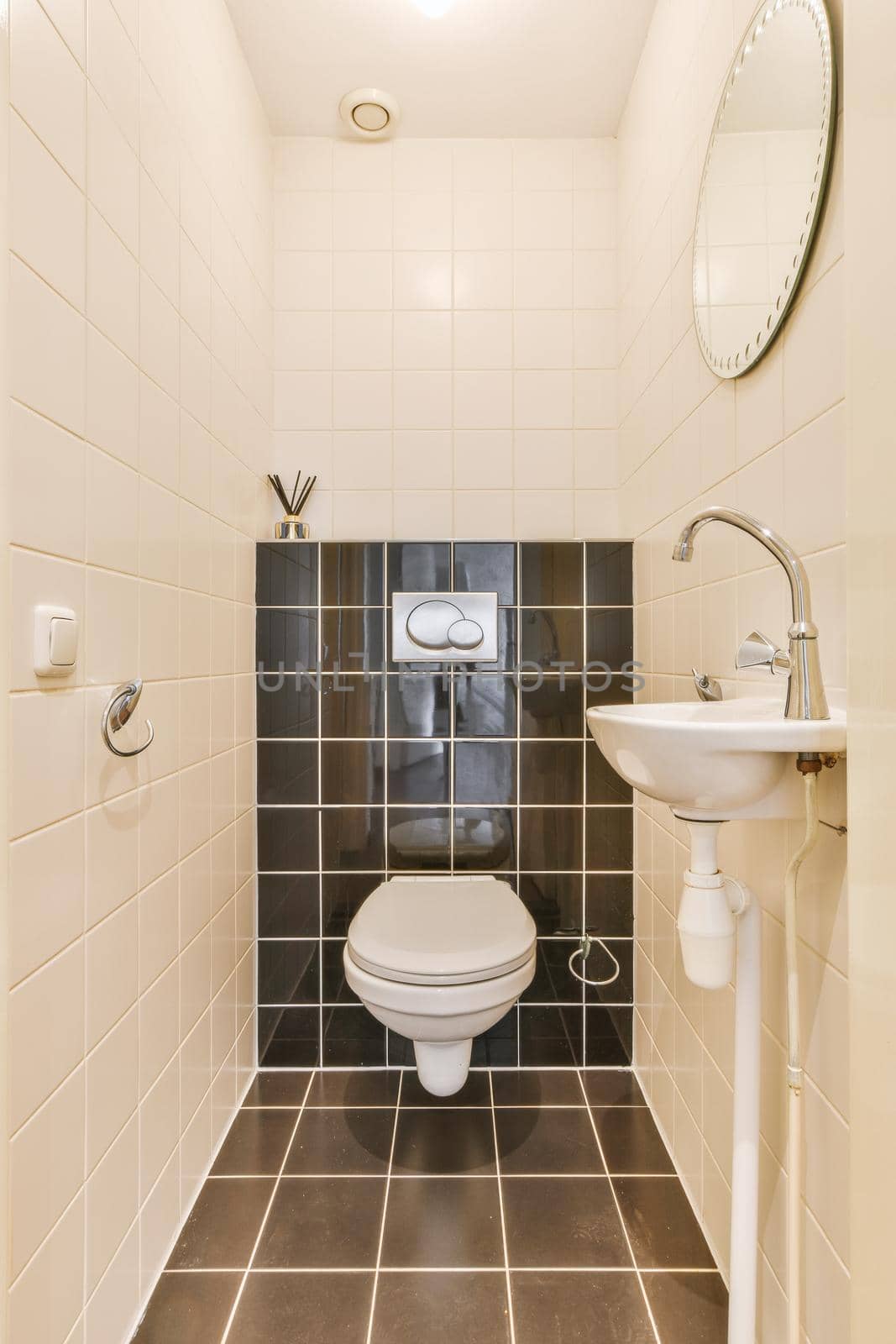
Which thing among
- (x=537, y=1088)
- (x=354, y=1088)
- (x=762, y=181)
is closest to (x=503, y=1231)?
(x=537, y=1088)

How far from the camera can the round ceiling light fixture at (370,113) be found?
5.83ft

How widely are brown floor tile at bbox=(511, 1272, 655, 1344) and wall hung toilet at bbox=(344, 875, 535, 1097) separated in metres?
0.36

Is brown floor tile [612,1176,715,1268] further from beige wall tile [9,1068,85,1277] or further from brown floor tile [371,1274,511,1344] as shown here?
beige wall tile [9,1068,85,1277]

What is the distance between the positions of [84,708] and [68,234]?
2.06ft

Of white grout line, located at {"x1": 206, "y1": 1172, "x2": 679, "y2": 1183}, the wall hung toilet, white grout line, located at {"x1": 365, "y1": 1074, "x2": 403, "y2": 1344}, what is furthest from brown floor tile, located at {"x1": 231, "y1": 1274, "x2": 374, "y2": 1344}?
the wall hung toilet

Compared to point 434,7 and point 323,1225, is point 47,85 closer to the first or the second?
point 434,7

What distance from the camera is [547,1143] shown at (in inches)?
59.9

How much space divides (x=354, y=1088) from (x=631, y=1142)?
666mm

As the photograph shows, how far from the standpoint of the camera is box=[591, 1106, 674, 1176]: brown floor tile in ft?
4.74

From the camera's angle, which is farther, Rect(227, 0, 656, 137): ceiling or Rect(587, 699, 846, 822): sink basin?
Rect(227, 0, 656, 137): ceiling

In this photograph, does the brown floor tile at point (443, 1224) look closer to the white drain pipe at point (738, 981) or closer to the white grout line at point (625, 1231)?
the white grout line at point (625, 1231)

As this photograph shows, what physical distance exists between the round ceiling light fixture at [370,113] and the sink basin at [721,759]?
178 cm

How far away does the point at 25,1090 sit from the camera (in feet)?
2.70

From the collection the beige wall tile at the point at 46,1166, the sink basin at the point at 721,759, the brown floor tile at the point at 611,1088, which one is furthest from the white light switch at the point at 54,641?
the brown floor tile at the point at 611,1088
